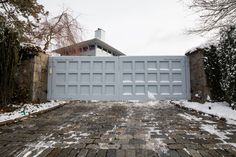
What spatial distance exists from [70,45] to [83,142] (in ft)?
Result: 40.7

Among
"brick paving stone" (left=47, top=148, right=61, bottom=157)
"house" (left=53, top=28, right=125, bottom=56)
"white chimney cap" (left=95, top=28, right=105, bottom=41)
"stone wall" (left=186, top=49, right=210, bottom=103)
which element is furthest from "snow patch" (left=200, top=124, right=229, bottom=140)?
"white chimney cap" (left=95, top=28, right=105, bottom=41)

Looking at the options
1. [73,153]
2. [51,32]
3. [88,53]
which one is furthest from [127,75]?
[88,53]

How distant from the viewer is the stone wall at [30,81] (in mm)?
7582

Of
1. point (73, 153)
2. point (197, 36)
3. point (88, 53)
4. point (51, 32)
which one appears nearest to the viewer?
point (73, 153)

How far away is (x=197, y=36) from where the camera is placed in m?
7.05

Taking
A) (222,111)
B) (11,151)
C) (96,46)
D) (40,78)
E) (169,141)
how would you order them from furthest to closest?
1. (96,46)
2. (40,78)
3. (222,111)
4. (169,141)
5. (11,151)

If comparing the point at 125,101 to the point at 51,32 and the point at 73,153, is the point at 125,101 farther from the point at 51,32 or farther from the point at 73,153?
the point at 51,32

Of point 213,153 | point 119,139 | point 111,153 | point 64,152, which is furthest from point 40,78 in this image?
point 213,153

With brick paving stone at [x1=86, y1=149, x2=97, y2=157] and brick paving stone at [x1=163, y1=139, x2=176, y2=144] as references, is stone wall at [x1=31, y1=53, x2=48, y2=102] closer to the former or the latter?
brick paving stone at [x1=86, y1=149, x2=97, y2=157]

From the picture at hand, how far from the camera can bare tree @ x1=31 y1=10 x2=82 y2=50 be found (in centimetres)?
1444

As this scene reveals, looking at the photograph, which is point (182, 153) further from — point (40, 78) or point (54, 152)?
point (40, 78)

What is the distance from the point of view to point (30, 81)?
771cm

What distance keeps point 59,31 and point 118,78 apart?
293 inches

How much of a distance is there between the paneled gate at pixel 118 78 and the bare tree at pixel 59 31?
6149 mm
